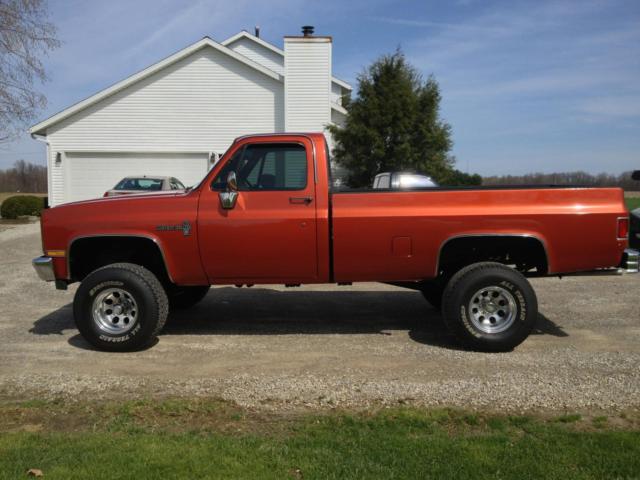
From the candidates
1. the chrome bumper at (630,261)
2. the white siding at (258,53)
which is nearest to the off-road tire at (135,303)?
the chrome bumper at (630,261)

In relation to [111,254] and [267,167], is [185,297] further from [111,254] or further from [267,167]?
[267,167]

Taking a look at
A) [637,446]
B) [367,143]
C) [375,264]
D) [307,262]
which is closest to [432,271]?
[375,264]

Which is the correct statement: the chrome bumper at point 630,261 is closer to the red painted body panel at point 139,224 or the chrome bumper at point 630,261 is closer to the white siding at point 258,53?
the red painted body panel at point 139,224

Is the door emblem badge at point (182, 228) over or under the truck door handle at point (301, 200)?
under

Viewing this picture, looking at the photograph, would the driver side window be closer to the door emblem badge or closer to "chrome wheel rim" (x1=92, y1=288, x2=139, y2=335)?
the door emblem badge

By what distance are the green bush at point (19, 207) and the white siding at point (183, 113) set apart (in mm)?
2376

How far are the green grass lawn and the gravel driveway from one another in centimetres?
31

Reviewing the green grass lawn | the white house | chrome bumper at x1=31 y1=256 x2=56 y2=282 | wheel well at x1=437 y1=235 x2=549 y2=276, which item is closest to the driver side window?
wheel well at x1=437 y1=235 x2=549 y2=276

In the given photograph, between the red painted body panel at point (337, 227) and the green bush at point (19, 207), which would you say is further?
the green bush at point (19, 207)

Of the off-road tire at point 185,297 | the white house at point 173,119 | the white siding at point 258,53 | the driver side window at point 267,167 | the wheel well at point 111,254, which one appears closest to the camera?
the driver side window at point 267,167

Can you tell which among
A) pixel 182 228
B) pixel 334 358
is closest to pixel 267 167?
pixel 182 228

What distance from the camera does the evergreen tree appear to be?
64.7 ft

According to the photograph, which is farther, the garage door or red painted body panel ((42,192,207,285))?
the garage door

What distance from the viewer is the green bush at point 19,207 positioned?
21266 millimetres
